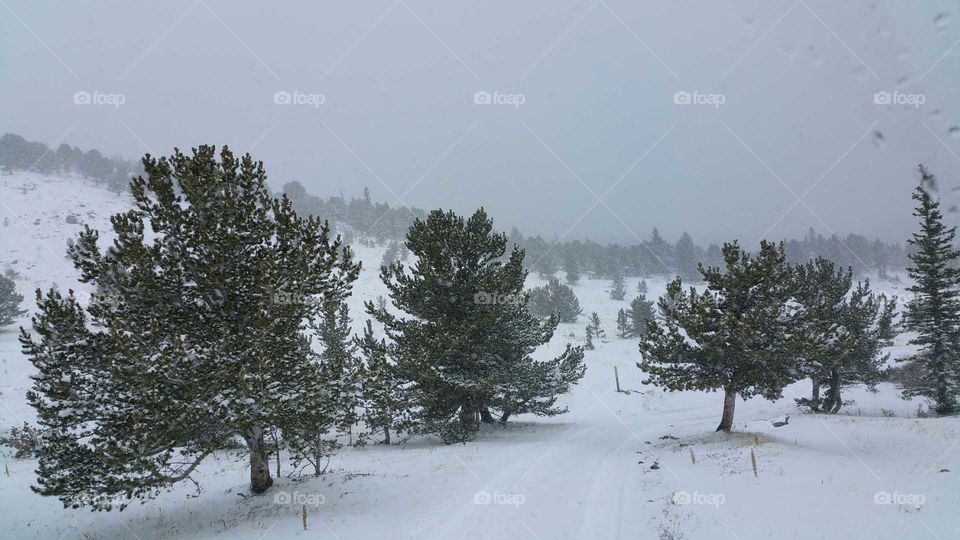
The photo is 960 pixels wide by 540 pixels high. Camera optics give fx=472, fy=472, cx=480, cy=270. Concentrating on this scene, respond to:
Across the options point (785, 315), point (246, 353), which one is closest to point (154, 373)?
point (246, 353)

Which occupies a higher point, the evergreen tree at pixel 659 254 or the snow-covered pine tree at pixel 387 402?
the evergreen tree at pixel 659 254

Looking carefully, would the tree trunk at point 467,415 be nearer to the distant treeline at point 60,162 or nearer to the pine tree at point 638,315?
the pine tree at point 638,315

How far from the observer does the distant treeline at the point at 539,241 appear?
116062 millimetres

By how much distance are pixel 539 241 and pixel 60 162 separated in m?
128

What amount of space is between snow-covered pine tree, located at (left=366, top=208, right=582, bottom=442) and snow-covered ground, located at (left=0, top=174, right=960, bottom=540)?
2333 mm

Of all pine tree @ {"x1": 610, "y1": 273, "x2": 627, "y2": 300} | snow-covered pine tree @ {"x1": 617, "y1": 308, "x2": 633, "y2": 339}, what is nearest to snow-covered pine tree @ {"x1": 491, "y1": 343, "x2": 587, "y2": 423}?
snow-covered pine tree @ {"x1": 617, "y1": 308, "x2": 633, "y2": 339}

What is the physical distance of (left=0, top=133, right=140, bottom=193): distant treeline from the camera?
112 metres

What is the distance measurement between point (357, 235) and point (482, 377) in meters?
109

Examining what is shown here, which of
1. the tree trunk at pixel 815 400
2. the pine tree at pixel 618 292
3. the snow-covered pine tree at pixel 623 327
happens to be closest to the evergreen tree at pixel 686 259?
the pine tree at pixel 618 292

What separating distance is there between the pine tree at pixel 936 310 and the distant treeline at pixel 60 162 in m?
139

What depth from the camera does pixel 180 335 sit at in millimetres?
11109

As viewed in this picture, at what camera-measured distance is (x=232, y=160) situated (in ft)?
43.2

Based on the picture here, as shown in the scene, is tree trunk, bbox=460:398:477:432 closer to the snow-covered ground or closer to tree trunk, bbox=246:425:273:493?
the snow-covered ground

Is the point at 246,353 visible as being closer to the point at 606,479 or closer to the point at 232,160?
the point at 232,160
